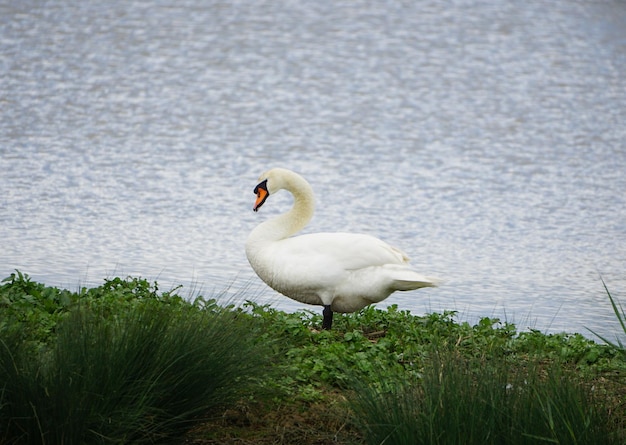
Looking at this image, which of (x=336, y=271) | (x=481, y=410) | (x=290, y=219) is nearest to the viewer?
(x=481, y=410)

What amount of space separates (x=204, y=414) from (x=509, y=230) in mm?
6540

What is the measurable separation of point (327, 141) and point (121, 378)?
9.89 meters

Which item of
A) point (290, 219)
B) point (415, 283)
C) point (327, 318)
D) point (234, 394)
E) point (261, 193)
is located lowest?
point (234, 394)

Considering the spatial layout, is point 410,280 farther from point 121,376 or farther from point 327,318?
point 121,376

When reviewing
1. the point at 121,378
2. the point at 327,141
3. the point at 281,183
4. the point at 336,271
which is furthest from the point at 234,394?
the point at 327,141

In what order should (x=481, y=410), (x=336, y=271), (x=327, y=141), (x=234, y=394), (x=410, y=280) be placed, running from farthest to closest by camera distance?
(x=327, y=141) → (x=336, y=271) → (x=410, y=280) → (x=234, y=394) → (x=481, y=410)

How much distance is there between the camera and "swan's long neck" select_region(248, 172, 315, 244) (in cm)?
706

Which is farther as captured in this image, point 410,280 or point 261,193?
point 261,193

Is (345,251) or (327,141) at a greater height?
(327,141)

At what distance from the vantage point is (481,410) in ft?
14.3

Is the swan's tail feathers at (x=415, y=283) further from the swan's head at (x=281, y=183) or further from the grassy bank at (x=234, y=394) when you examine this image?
→ the grassy bank at (x=234, y=394)

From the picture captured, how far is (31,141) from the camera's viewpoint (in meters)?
13.4

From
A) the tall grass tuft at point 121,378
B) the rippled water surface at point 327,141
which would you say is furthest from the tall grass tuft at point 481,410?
the rippled water surface at point 327,141

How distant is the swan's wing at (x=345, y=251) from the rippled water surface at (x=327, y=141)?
105cm
